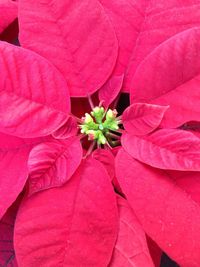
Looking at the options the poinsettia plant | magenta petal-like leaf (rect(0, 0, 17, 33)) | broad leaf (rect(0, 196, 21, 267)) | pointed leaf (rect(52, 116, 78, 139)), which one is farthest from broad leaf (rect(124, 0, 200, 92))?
broad leaf (rect(0, 196, 21, 267))

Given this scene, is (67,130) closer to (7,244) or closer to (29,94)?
(29,94)

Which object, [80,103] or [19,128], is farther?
[80,103]

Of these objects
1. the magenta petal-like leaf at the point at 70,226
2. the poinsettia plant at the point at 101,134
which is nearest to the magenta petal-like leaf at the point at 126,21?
the poinsettia plant at the point at 101,134

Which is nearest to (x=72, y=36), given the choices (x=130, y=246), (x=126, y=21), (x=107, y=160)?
(x=126, y=21)

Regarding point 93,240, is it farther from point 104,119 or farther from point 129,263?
point 104,119

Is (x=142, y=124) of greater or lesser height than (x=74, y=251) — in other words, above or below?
above

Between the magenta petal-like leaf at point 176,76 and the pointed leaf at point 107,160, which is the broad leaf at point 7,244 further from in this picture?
the magenta petal-like leaf at point 176,76

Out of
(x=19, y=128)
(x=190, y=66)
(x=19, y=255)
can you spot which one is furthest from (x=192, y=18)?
(x=19, y=255)
